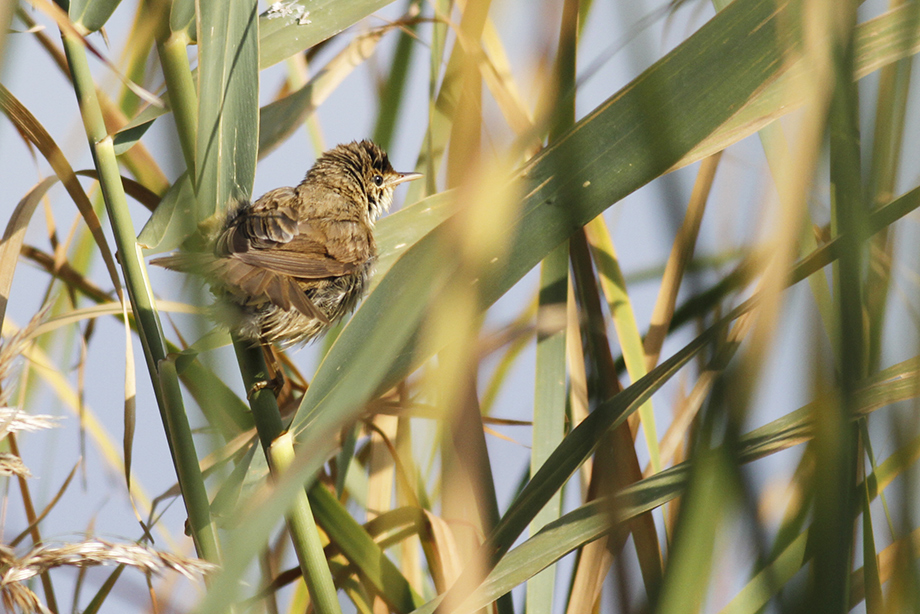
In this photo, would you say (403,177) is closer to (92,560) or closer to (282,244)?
(282,244)

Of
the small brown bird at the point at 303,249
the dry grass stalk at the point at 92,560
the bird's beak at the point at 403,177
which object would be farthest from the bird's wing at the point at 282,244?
the dry grass stalk at the point at 92,560

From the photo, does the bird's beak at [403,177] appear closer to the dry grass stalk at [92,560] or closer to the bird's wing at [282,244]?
the bird's wing at [282,244]

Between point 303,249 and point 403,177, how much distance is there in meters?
0.57

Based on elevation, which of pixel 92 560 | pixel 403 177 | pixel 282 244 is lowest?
pixel 92 560

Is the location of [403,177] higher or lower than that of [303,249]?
higher

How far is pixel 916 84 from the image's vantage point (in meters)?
0.59

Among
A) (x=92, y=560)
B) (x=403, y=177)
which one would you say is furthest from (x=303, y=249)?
(x=92, y=560)

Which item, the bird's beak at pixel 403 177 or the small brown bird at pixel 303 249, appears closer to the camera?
the small brown bird at pixel 303 249

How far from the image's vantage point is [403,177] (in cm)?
258

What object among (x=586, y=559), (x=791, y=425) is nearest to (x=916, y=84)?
(x=791, y=425)

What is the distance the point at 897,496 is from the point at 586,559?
1057 millimetres

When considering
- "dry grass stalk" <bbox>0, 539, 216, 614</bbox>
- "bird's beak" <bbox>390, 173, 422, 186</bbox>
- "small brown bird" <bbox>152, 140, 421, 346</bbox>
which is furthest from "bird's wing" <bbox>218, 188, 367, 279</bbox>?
"dry grass stalk" <bbox>0, 539, 216, 614</bbox>

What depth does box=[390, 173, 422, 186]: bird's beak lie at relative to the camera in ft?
7.99

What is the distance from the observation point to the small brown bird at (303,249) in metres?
1.78
